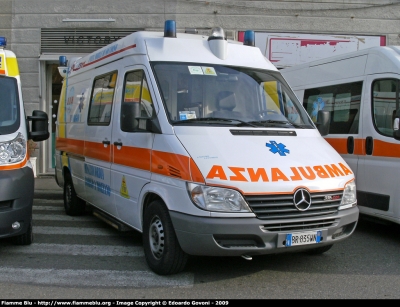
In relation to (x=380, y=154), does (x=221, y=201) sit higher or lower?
lower

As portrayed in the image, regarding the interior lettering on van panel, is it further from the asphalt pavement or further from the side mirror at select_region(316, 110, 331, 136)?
the asphalt pavement

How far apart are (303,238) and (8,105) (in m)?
3.71

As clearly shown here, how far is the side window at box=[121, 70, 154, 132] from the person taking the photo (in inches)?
196

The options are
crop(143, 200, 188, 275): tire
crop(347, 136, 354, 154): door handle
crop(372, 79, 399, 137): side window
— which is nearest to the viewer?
crop(143, 200, 188, 275): tire

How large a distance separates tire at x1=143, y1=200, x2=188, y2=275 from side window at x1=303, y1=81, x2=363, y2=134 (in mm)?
3422

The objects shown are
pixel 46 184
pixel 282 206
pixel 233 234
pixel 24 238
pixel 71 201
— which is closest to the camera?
pixel 233 234

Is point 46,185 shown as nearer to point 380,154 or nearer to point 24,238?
point 24,238

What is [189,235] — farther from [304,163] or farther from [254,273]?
[304,163]

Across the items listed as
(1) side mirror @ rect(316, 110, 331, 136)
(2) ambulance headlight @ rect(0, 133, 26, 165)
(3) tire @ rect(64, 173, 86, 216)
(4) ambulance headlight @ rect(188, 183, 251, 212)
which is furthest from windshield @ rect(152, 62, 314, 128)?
(3) tire @ rect(64, 173, 86, 216)

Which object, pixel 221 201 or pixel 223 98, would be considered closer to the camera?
pixel 221 201

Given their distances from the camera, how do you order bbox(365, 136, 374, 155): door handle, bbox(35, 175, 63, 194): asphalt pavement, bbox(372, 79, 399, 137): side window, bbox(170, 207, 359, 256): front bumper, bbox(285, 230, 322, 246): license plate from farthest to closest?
bbox(35, 175, 63, 194): asphalt pavement < bbox(365, 136, 374, 155): door handle < bbox(372, 79, 399, 137): side window < bbox(285, 230, 322, 246): license plate < bbox(170, 207, 359, 256): front bumper

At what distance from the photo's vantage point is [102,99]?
643 centimetres

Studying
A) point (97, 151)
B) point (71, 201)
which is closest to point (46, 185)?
point (71, 201)

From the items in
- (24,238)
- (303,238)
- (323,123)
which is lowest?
(24,238)
